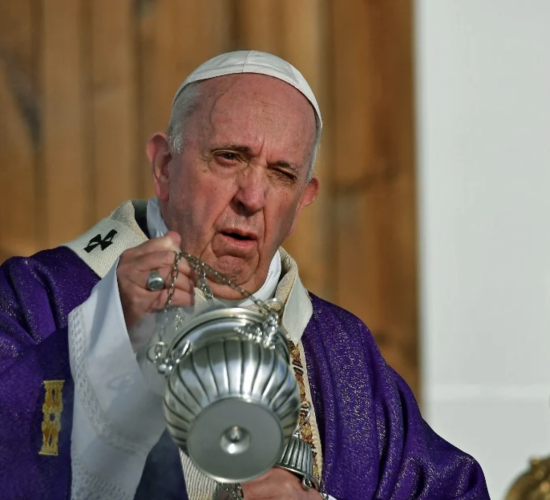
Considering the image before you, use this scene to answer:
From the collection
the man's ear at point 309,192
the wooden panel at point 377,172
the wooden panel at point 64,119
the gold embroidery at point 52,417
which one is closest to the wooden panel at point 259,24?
the wooden panel at point 377,172

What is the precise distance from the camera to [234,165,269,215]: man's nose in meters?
3.96

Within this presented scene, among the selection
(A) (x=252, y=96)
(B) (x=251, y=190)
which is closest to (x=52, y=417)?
(B) (x=251, y=190)

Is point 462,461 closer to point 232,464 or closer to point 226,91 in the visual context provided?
point 226,91

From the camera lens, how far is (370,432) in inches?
167

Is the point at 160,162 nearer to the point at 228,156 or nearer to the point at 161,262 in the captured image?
the point at 228,156

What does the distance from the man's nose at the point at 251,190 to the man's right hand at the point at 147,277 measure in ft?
2.28

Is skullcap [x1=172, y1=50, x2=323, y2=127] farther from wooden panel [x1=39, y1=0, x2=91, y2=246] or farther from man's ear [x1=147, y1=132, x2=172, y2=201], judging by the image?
wooden panel [x1=39, y1=0, x2=91, y2=246]

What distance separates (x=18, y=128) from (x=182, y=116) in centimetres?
188

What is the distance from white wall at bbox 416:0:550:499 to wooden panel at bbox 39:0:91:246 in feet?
4.44

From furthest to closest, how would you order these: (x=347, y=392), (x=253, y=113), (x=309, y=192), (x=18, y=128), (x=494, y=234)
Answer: (x=18, y=128)
(x=494, y=234)
(x=309, y=192)
(x=347, y=392)
(x=253, y=113)

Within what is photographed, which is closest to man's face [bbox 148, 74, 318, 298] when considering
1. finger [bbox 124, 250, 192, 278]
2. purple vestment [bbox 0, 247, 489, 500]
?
purple vestment [bbox 0, 247, 489, 500]

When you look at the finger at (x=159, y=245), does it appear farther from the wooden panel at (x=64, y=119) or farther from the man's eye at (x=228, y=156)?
the wooden panel at (x=64, y=119)

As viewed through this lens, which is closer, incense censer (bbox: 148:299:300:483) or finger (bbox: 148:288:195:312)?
incense censer (bbox: 148:299:300:483)

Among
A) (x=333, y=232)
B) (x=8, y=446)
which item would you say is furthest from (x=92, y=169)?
(x=8, y=446)
